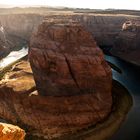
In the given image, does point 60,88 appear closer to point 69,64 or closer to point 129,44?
point 69,64

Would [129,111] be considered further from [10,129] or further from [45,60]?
[10,129]

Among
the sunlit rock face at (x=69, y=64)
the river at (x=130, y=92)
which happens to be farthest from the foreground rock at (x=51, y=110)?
the river at (x=130, y=92)

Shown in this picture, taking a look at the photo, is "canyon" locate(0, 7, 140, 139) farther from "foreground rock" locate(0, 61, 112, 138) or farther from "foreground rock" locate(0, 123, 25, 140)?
"foreground rock" locate(0, 123, 25, 140)

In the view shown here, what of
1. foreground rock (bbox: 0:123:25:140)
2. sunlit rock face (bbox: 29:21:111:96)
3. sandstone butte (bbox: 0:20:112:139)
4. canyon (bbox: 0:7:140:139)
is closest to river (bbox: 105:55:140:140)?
canyon (bbox: 0:7:140:139)

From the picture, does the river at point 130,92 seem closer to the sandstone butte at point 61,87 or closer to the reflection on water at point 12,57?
the sandstone butte at point 61,87

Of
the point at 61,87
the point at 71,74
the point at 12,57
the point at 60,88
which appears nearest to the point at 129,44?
the point at 12,57

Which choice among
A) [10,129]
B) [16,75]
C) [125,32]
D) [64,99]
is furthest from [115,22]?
[10,129]
